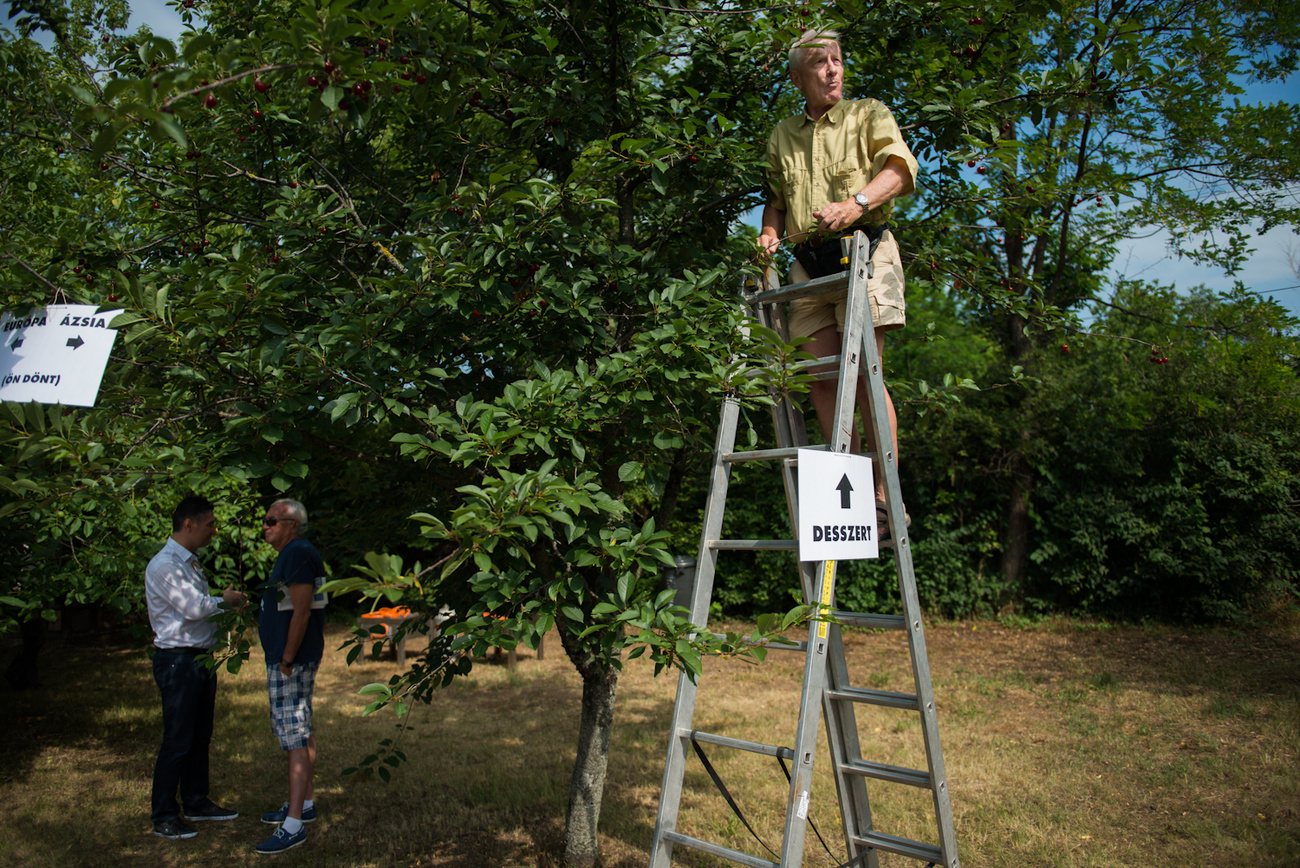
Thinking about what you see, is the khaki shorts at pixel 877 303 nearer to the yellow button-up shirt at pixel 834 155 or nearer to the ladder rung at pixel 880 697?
the yellow button-up shirt at pixel 834 155

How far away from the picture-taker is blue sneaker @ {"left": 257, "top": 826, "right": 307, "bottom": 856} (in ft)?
12.8

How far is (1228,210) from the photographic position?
8.60 metres

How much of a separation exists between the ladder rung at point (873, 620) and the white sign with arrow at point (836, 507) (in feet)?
0.85

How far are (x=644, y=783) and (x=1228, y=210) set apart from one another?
8543 mm

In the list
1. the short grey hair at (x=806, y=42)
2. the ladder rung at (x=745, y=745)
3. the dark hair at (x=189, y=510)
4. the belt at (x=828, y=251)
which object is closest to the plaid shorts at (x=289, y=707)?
the dark hair at (x=189, y=510)

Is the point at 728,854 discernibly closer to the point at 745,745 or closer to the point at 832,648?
the point at 745,745

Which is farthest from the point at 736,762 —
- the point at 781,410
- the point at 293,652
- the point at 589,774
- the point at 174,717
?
the point at 174,717

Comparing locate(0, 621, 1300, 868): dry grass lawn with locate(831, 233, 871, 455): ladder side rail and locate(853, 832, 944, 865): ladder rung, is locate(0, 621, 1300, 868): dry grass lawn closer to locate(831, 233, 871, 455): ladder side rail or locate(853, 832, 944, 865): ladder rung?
locate(853, 832, 944, 865): ladder rung

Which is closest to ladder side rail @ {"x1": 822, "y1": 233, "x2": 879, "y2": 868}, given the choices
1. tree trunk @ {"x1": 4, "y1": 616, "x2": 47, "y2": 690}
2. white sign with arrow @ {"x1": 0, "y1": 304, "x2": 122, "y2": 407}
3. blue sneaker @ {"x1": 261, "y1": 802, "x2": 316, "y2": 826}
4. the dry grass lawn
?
the dry grass lawn

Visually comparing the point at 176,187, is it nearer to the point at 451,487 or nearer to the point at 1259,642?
the point at 451,487

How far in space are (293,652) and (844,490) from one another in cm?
300

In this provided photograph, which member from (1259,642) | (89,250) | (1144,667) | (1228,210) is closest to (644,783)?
(89,250)

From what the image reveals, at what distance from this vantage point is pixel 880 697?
8.57 feet

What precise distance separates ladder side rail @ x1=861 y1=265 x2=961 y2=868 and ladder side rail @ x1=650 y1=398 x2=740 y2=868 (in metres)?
0.47
